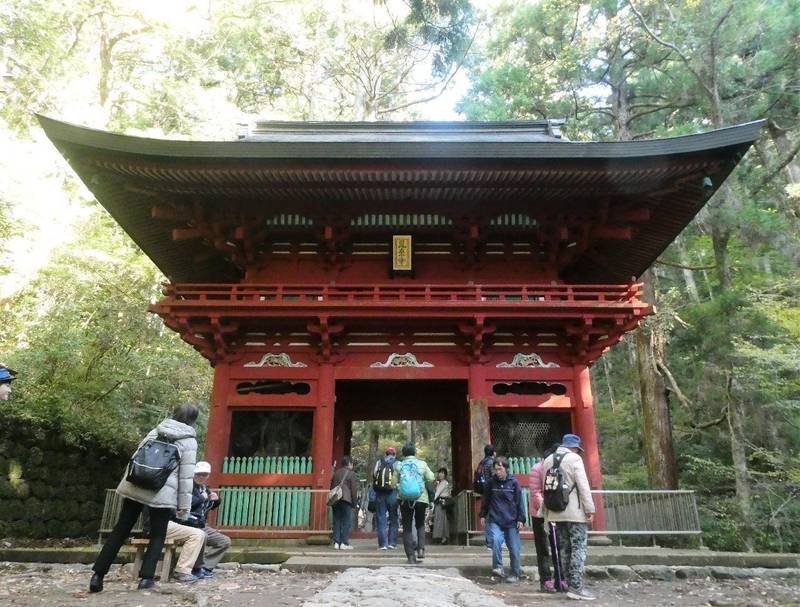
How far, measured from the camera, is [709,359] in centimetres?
Result: 1488

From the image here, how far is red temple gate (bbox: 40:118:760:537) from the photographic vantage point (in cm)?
879

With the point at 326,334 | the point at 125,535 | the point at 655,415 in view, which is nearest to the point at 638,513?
the point at 655,415

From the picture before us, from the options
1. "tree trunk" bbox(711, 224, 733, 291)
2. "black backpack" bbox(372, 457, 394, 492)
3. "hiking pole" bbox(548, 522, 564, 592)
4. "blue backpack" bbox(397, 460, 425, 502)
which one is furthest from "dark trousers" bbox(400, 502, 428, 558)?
"tree trunk" bbox(711, 224, 733, 291)

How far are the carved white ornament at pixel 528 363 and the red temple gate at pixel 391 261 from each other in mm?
27

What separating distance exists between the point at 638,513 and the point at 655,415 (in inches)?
215

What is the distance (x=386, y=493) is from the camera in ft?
26.8

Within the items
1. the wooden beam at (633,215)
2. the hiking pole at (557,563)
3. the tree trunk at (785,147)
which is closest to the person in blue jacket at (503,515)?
the hiking pole at (557,563)

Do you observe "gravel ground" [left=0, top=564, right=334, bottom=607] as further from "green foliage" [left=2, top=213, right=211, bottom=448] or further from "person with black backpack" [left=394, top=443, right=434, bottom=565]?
"green foliage" [left=2, top=213, right=211, bottom=448]

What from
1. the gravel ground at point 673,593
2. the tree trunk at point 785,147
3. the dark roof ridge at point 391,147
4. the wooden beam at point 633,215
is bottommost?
the gravel ground at point 673,593

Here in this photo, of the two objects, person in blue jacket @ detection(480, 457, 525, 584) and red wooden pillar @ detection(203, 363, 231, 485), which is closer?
person in blue jacket @ detection(480, 457, 525, 584)

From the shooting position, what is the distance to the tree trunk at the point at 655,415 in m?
13.2

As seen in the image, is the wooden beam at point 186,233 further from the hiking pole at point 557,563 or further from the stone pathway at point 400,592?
the hiking pole at point 557,563

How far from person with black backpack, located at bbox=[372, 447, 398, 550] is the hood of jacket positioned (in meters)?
3.54

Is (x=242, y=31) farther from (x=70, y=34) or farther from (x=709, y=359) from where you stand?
(x=709, y=359)
